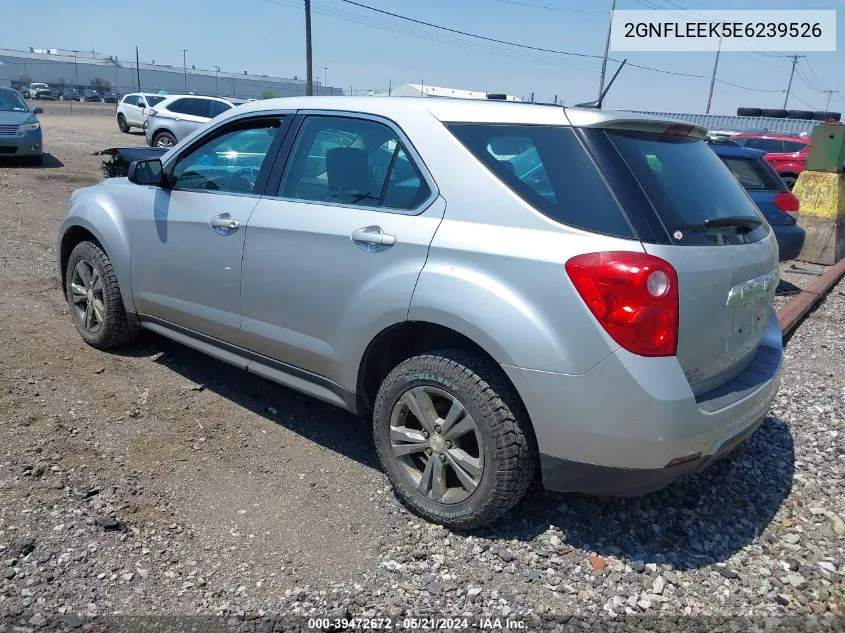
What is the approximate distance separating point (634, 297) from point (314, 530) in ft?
5.60

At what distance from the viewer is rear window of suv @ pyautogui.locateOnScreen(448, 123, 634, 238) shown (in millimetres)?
2645

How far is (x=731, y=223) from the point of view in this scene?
2973 mm

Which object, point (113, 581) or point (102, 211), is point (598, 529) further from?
point (102, 211)

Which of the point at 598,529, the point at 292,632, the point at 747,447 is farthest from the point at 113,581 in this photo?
the point at 747,447

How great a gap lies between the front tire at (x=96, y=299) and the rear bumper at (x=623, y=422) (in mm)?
3041

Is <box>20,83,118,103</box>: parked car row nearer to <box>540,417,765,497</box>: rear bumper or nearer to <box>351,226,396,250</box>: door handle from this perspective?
<box>351,226,396,250</box>: door handle

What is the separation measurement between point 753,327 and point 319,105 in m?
2.38

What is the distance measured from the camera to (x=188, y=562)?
9.32ft

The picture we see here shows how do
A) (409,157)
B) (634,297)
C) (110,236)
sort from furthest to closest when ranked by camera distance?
(110,236)
(409,157)
(634,297)

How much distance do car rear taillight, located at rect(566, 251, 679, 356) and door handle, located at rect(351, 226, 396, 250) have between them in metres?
0.90

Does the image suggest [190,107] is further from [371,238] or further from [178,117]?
[371,238]

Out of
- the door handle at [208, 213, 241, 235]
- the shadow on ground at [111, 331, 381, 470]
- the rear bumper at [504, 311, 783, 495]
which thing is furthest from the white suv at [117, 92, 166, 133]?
the rear bumper at [504, 311, 783, 495]

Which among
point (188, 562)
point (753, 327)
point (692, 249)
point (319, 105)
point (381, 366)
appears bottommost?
point (188, 562)

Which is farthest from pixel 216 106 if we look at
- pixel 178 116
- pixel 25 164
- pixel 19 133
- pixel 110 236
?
pixel 110 236
